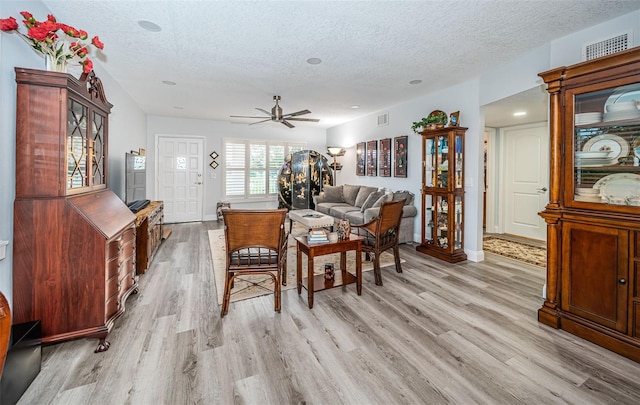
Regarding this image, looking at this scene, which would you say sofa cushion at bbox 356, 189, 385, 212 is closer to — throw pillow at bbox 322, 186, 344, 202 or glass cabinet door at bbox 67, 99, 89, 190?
throw pillow at bbox 322, 186, 344, 202

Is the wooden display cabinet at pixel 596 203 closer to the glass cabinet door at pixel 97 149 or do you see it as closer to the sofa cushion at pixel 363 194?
the sofa cushion at pixel 363 194

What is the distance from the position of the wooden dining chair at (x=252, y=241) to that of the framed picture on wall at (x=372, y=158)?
424 cm

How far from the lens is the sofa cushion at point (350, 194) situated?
655 cm

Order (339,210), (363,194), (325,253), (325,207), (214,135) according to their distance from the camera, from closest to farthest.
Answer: (325,253) < (339,210) < (363,194) < (325,207) < (214,135)

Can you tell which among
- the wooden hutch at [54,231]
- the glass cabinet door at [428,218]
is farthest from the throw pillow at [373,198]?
the wooden hutch at [54,231]

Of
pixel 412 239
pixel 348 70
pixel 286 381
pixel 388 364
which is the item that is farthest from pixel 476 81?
pixel 286 381

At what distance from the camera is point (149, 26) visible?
8.80 ft

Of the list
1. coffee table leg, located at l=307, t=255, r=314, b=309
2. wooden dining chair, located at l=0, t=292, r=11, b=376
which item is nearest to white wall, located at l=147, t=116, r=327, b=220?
coffee table leg, located at l=307, t=255, r=314, b=309

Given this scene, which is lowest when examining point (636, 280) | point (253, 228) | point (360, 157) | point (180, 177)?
point (636, 280)

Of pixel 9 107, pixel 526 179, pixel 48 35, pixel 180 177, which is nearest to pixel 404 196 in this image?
pixel 526 179

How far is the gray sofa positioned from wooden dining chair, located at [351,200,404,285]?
0.55m

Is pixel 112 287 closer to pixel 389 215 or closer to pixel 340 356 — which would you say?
pixel 340 356

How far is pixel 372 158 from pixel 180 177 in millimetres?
4758

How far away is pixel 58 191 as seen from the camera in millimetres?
1955
